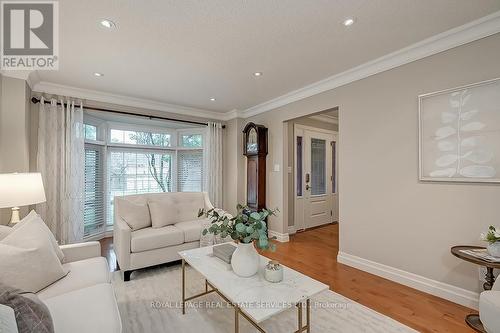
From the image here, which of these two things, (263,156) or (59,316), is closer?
(59,316)

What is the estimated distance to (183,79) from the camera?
3176 millimetres

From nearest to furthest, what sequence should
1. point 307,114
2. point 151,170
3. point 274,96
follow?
point 307,114, point 274,96, point 151,170

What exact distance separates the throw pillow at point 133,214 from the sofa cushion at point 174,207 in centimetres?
9

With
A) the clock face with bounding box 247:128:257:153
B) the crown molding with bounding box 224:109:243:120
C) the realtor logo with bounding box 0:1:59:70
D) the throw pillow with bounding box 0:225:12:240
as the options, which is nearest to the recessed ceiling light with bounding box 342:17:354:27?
the realtor logo with bounding box 0:1:59:70

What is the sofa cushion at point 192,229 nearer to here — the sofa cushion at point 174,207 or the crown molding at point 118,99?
the sofa cushion at point 174,207

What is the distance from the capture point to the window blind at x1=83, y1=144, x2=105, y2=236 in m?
3.97

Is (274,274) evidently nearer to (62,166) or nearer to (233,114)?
(62,166)

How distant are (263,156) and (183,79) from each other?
6.36 ft

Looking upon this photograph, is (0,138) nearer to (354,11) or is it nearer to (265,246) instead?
(265,246)

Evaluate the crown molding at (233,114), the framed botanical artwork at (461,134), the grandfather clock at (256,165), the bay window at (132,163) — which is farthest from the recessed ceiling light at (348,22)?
the bay window at (132,163)

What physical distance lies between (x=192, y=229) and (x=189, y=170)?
230cm

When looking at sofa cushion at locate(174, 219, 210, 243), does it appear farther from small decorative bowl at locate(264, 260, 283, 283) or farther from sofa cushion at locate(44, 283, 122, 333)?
small decorative bowl at locate(264, 260, 283, 283)

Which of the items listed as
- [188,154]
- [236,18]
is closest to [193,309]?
[236,18]

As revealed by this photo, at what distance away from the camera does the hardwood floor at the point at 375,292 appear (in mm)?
1871
